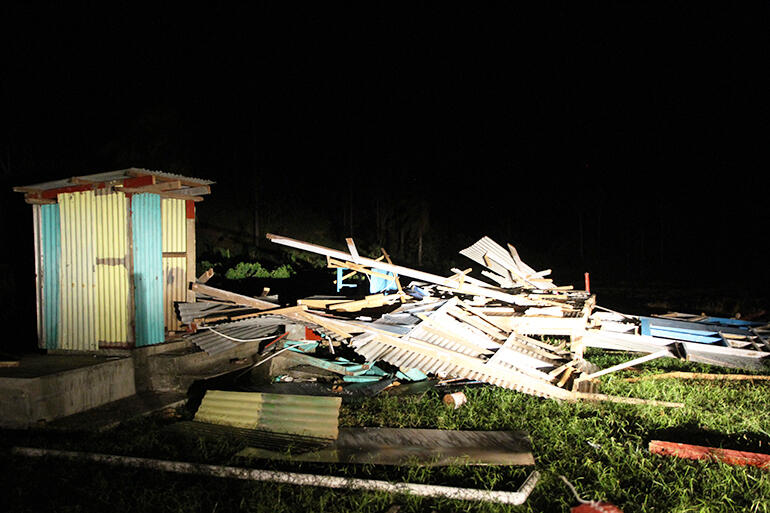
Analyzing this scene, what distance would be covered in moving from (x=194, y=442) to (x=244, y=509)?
142 centimetres

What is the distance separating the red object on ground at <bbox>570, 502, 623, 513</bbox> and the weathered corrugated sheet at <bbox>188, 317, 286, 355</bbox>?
4.39 meters

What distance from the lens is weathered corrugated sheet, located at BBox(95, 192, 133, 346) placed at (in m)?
6.11

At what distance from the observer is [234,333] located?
6418 mm

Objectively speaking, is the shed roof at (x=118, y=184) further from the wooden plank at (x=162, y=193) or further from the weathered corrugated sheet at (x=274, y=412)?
the weathered corrugated sheet at (x=274, y=412)

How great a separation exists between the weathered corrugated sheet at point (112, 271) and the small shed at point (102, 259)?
0.01 meters

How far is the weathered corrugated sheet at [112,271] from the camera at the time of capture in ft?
20.1

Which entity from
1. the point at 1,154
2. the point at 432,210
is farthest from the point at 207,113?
the point at 432,210

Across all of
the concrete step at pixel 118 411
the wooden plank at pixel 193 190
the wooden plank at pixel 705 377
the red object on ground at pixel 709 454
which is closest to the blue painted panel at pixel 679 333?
the wooden plank at pixel 705 377

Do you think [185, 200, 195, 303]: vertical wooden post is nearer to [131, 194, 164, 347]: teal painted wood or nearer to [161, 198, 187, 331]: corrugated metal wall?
[161, 198, 187, 331]: corrugated metal wall

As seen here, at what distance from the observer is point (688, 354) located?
715 centimetres

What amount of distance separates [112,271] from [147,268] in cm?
43

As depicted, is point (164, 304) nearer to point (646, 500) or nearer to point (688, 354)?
point (646, 500)

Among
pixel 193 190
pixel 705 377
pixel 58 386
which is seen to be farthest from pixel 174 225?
pixel 705 377

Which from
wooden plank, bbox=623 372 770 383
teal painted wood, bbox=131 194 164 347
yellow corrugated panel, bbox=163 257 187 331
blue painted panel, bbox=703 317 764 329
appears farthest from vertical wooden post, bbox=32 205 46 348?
blue painted panel, bbox=703 317 764 329
